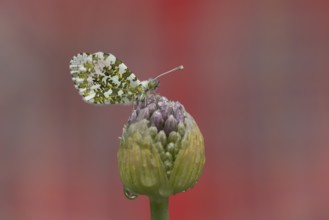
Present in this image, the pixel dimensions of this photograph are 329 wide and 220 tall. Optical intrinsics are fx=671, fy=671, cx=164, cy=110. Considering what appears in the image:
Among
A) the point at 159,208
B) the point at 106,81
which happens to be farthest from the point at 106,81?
the point at 159,208

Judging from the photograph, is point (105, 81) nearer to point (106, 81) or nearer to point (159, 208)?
point (106, 81)

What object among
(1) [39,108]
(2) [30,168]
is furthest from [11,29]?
(2) [30,168]

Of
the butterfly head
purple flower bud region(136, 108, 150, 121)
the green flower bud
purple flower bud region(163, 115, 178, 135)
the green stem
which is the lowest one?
the green stem

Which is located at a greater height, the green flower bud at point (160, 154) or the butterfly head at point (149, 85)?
the butterfly head at point (149, 85)

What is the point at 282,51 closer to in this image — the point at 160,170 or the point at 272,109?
the point at 272,109

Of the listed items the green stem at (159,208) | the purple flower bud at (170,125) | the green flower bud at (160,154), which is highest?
the purple flower bud at (170,125)

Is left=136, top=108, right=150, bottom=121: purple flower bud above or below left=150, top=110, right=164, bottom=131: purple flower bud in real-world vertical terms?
above
